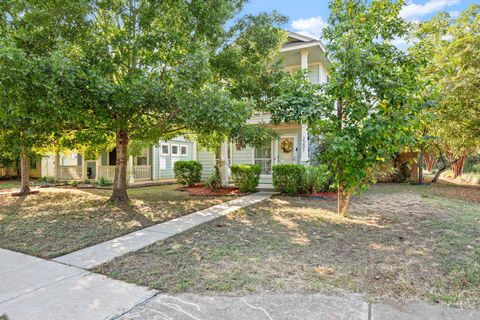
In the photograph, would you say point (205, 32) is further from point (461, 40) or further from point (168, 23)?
point (461, 40)

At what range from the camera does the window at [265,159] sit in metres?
14.2

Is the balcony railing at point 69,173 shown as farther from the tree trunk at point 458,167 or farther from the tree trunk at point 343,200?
the tree trunk at point 458,167

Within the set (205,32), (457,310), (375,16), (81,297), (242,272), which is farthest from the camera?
(205,32)

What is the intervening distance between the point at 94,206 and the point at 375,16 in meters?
8.89

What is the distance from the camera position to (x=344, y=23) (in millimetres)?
5824

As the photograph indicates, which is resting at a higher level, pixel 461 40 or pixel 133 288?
pixel 461 40

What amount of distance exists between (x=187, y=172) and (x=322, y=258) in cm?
1047

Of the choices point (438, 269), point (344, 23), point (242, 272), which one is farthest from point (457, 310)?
point (344, 23)

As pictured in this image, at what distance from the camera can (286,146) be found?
13.8 metres

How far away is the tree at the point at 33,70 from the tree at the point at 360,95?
4446mm

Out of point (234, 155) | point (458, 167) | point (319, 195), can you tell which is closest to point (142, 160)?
point (234, 155)

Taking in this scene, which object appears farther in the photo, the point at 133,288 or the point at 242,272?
the point at 242,272

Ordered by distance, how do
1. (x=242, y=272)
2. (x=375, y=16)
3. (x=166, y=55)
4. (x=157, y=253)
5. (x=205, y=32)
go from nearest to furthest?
1. (x=242, y=272)
2. (x=157, y=253)
3. (x=375, y=16)
4. (x=166, y=55)
5. (x=205, y=32)

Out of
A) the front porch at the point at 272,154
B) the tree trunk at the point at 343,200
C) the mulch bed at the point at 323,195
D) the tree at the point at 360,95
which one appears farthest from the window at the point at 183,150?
the tree at the point at 360,95
